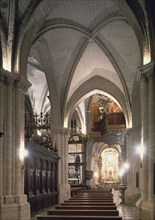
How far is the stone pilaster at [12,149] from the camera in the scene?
13.3m

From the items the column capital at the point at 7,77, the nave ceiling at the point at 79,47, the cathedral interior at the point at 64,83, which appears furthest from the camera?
the nave ceiling at the point at 79,47

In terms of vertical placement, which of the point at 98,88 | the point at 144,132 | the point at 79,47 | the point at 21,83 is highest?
the point at 79,47

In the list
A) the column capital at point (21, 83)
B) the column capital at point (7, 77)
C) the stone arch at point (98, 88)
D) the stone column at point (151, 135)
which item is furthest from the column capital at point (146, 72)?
the stone arch at point (98, 88)

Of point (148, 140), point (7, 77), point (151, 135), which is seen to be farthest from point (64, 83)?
point (151, 135)

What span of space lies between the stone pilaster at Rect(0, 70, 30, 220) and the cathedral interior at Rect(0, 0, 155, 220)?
0.11 ft

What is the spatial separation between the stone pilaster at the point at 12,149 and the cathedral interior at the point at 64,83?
3 cm

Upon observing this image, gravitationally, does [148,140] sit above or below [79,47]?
below

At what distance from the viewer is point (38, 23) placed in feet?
51.1

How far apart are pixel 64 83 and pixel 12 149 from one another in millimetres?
10197

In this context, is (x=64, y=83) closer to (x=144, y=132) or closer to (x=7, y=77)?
(x=7, y=77)

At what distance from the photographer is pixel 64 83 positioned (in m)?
23.4

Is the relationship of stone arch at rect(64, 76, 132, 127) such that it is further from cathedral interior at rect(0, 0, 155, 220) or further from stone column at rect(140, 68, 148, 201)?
stone column at rect(140, 68, 148, 201)

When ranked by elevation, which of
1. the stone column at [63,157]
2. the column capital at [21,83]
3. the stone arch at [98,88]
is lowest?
the stone column at [63,157]

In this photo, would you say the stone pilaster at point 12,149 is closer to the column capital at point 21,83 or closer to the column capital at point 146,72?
the column capital at point 21,83
